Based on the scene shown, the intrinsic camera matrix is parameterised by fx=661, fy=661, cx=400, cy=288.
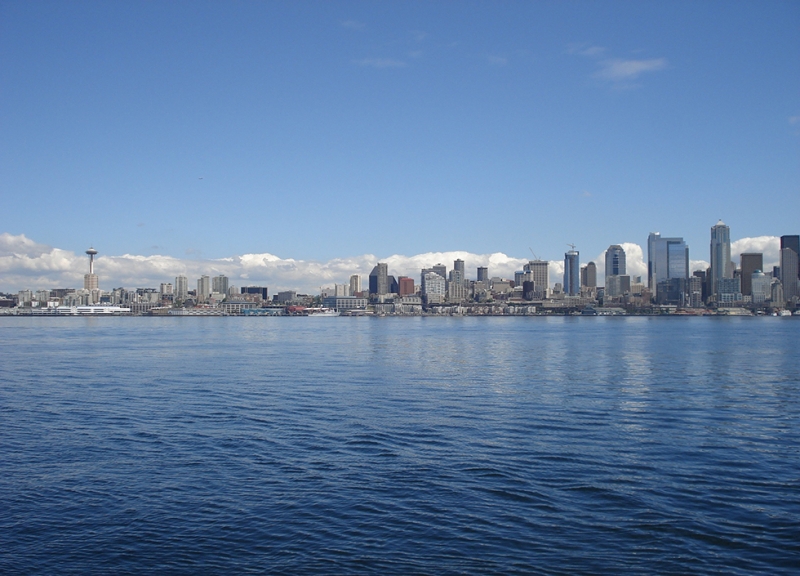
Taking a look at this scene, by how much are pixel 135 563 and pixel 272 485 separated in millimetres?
4653

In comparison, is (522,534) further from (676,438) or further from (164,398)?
(164,398)

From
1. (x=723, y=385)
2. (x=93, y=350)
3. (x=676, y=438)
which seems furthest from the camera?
(x=93, y=350)

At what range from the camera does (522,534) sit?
13.5m

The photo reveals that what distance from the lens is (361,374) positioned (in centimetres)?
4156

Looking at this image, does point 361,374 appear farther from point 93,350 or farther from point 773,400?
point 93,350

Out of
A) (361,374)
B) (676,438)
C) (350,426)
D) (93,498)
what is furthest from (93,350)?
(676,438)

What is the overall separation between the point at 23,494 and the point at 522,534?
12.0m

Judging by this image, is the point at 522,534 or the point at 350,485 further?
the point at 350,485

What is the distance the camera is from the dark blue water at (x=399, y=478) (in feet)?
41.5

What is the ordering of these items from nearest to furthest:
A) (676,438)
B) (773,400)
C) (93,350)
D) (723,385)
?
1. (676,438)
2. (773,400)
3. (723,385)
4. (93,350)

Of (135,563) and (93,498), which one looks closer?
(135,563)

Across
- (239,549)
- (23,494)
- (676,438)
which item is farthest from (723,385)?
(23,494)

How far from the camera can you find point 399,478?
56.9ft

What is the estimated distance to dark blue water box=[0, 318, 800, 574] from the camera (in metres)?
12.7
